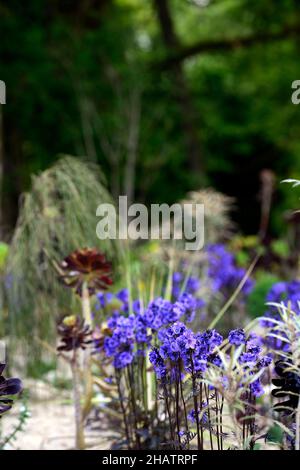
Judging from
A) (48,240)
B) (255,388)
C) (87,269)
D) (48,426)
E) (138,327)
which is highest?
(48,240)

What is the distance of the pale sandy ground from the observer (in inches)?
127

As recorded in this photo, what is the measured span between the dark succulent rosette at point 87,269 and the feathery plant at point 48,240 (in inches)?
34.1

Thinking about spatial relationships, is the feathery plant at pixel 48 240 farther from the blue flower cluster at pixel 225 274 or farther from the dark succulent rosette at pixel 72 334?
the blue flower cluster at pixel 225 274

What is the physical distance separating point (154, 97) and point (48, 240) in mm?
8368

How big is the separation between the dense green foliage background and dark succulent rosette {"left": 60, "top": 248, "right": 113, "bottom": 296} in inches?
284

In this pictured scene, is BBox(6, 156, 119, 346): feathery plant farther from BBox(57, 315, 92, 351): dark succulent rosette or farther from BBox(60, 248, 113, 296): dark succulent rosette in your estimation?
BBox(57, 315, 92, 351): dark succulent rosette

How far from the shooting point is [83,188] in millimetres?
4031

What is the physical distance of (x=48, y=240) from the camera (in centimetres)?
384

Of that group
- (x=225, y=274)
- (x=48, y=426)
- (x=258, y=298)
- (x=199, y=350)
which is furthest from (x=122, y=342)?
(x=225, y=274)

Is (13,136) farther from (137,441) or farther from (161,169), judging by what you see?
(137,441)

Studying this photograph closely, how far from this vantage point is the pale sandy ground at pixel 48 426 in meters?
3.23

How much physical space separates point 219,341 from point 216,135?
39.0 feet

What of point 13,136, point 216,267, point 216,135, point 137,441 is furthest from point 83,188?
point 216,135

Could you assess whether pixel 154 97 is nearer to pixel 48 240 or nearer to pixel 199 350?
pixel 48 240
